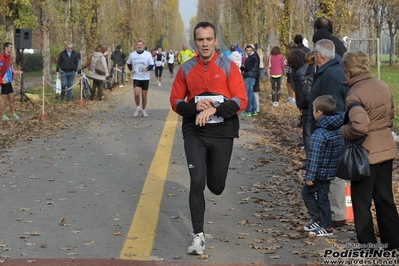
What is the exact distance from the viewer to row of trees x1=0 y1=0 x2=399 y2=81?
27.2m

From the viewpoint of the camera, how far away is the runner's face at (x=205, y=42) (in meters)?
6.86

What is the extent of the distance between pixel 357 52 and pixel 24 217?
4.08 metres

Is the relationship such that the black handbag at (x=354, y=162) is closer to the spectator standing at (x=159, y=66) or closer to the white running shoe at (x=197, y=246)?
the white running shoe at (x=197, y=246)

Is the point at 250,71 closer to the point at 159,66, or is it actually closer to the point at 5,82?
the point at 5,82

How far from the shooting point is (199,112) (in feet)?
22.0

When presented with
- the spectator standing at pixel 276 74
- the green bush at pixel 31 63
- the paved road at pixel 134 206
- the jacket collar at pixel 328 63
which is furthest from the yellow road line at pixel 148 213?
Answer: the green bush at pixel 31 63

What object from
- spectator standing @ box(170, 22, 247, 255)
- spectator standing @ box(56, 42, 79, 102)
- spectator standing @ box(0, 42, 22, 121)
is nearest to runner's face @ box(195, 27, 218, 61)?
spectator standing @ box(170, 22, 247, 255)

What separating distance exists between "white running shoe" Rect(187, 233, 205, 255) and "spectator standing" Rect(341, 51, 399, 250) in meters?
1.40

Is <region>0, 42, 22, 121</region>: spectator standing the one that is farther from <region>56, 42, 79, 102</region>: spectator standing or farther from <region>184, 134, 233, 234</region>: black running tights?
<region>184, 134, 233, 234</region>: black running tights

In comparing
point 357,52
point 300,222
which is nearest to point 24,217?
point 300,222

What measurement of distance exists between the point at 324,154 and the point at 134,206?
2574mm

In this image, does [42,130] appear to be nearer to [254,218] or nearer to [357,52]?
[254,218]

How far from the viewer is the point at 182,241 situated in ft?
23.6

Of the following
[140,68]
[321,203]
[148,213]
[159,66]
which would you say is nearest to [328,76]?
[321,203]
